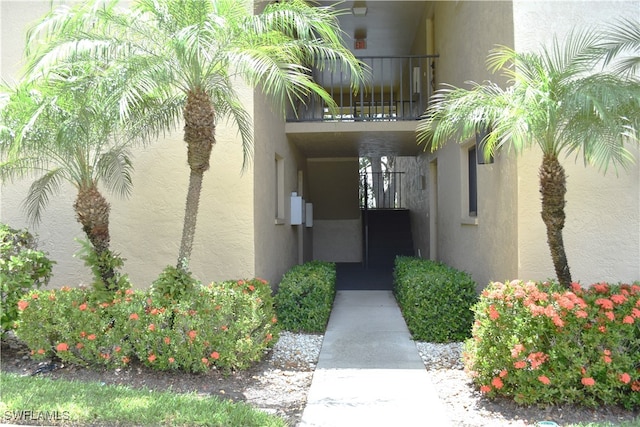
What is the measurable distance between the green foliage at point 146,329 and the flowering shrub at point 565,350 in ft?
8.30

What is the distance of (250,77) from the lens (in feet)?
16.5

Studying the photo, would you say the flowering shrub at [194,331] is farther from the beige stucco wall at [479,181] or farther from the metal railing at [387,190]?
the metal railing at [387,190]

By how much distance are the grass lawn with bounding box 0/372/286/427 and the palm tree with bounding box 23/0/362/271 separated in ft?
5.05

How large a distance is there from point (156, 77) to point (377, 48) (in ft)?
33.0

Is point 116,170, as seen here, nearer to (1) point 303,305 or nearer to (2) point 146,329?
(2) point 146,329

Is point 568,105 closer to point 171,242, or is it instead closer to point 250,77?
point 250,77

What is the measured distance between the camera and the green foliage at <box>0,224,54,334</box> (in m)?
5.69

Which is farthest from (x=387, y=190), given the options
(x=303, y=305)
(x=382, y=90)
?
(x=303, y=305)

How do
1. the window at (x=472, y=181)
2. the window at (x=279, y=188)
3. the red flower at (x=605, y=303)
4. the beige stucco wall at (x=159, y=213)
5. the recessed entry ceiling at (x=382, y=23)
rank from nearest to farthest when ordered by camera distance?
the red flower at (x=605, y=303) < the beige stucco wall at (x=159, y=213) < the window at (x=472, y=181) < the window at (x=279, y=188) < the recessed entry ceiling at (x=382, y=23)

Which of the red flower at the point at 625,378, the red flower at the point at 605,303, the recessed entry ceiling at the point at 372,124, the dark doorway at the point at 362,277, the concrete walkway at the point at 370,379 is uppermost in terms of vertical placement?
the recessed entry ceiling at the point at 372,124

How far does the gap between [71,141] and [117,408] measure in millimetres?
2887

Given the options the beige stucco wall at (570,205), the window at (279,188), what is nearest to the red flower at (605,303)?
the beige stucco wall at (570,205)

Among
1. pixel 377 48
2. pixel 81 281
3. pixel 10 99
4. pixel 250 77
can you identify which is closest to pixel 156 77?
pixel 250 77

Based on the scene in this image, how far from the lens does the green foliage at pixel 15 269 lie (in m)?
5.69
